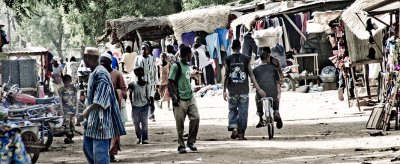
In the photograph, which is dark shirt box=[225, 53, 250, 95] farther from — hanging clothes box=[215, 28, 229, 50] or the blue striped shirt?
hanging clothes box=[215, 28, 229, 50]

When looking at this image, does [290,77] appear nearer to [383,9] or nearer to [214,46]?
[214,46]

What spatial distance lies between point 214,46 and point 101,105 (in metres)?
22.6

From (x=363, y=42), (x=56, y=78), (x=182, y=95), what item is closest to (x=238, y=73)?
(x=182, y=95)

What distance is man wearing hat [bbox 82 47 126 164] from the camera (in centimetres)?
1022

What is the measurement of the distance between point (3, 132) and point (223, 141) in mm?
7436

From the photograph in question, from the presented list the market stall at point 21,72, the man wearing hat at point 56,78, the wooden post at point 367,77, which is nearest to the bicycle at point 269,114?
the wooden post at point 367,77

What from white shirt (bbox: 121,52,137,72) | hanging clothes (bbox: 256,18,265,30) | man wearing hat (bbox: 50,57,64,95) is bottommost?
man wearing hat (bbox: 50,57,64,95)

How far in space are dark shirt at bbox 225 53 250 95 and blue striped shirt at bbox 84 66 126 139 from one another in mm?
5899

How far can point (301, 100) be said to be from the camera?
87.7ft

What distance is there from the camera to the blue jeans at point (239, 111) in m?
16.1

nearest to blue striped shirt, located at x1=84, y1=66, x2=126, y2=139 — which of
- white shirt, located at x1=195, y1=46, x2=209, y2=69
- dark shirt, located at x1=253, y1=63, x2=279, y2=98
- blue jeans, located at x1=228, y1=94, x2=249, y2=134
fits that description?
blue jeans, located at x1=228, y1=94, x2=249, y2=134

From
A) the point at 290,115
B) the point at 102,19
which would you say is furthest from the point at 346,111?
the point at 102,19

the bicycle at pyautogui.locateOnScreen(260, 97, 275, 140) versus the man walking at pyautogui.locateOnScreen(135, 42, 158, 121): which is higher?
the man walking at pyautogui.locateOnScreen(135, 42, 158, 121)

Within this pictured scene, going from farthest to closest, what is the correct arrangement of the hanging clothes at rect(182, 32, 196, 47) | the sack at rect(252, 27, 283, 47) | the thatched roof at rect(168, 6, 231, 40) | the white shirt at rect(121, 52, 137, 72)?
1. the hanging clothes at rect(182, 32, 196, 47)
2. the thatched roof at rect(168, 6, 231, 40)
3. the white shirt at rect(121, 52, 137, 72)
4. the sack at rect(252, 27, 283, 47)
